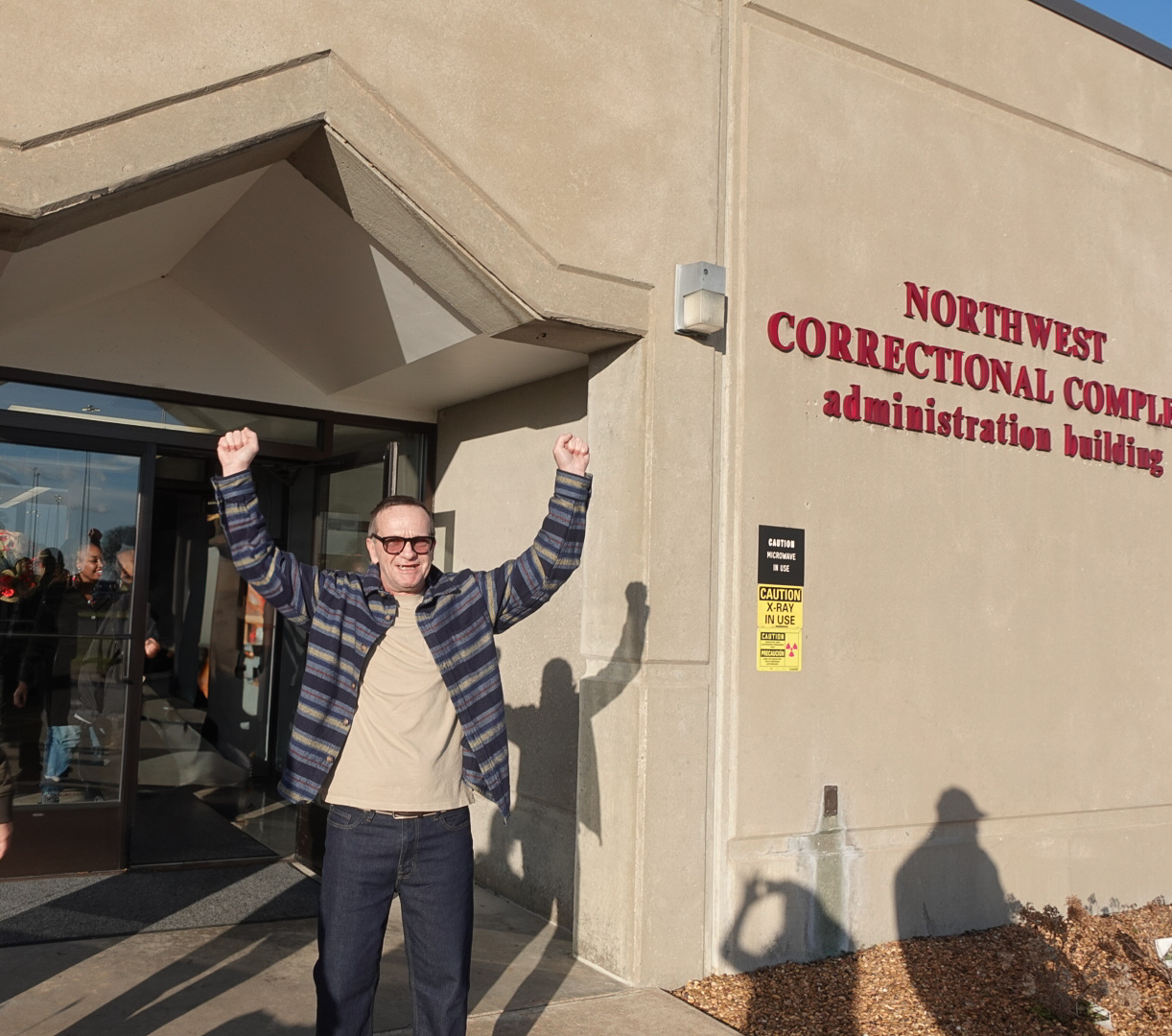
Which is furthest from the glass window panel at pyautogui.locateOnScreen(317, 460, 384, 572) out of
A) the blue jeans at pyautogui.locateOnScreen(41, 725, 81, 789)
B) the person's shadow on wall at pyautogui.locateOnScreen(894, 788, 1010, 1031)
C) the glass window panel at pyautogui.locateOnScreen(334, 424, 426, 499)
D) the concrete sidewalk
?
the person's shadow on wall at pyautogui.locateOnScreen(894, 788, 1010, 1031)

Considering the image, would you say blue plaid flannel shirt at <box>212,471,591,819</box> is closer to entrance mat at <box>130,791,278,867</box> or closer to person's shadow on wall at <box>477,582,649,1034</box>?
person's shadow on wall at <box>477,582,649,1034</box>

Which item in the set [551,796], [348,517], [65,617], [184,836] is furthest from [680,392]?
[184,836]

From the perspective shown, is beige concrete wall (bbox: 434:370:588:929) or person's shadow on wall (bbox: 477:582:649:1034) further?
beige concrete wall (bbox: 434:370:588:929)

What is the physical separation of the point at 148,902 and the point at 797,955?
3135 mm

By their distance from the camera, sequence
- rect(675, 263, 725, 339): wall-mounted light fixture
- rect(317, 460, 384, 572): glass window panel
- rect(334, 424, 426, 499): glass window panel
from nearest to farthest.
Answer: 1. rect(675, 263, 725, 339): wall-mounted light fixture
2. rect(317, 460, 384, 572): glass window panel
3. rect(334, 424, 426, 499): glass window panel

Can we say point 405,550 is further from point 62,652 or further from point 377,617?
point 62,652

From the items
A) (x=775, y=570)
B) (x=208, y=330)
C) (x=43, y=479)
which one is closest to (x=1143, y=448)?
(x=775, y=570)

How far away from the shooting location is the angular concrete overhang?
12.4 feet

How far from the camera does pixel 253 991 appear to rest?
14.7 feet

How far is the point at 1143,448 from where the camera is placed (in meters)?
6.94

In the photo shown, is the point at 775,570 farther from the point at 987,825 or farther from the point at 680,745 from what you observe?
the point at 987,825

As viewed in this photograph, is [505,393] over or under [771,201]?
under

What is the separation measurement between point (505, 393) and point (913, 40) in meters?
2.82

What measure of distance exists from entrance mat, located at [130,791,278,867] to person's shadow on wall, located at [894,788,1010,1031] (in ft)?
11.8
